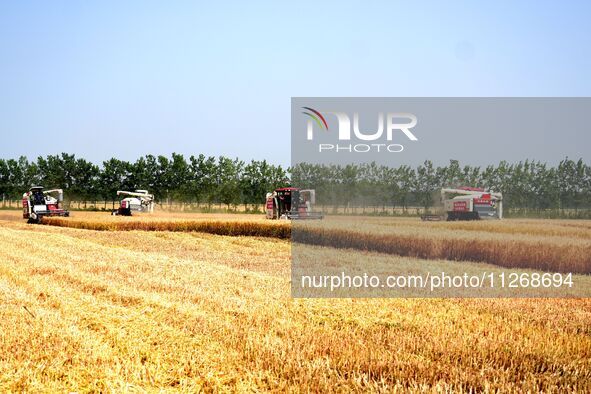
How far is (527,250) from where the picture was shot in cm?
1340

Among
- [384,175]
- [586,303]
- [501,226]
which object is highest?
[384,175]

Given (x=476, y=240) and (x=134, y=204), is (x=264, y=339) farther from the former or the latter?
(x=134, y=204)

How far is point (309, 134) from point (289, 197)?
19.2m

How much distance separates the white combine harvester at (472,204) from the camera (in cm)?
1424

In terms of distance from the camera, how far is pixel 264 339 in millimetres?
5848

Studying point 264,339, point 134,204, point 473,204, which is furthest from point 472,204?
point 134,204

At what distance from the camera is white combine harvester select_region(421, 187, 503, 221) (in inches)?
561

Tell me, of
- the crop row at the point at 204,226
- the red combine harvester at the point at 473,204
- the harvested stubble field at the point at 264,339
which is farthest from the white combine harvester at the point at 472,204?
the crop row at the point at 204,226

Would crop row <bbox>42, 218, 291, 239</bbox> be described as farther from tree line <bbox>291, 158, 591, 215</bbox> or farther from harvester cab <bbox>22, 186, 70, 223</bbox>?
tree line <bbox>291, 158, 591, 215</bbox>

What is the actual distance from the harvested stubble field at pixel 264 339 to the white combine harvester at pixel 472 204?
496cm

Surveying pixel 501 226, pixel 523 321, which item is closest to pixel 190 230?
pixel 501 226

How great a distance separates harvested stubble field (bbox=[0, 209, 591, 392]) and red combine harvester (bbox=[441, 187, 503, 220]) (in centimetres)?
496

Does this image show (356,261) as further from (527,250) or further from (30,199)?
(30,199)

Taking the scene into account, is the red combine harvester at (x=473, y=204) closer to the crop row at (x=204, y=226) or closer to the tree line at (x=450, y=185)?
the tree line at (x=450, y=185)
